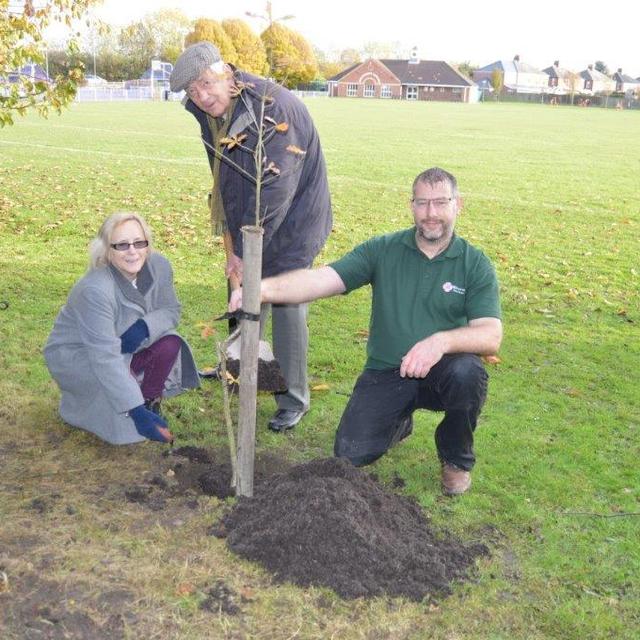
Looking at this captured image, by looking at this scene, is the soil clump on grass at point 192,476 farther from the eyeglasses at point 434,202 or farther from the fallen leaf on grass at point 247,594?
the eyeglasses at point 434,202

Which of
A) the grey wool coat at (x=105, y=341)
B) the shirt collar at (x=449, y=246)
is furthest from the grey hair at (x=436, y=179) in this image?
the grey wool coat at (x=105, y=341)

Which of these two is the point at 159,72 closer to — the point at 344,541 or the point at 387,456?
the point at 387,456

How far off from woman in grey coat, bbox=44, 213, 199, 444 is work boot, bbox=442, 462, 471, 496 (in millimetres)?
→ 1445

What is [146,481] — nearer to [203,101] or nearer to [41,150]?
[203,101]

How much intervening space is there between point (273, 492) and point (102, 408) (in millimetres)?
1193

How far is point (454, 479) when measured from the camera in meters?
4.11

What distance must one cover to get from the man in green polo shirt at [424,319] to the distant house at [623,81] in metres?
168

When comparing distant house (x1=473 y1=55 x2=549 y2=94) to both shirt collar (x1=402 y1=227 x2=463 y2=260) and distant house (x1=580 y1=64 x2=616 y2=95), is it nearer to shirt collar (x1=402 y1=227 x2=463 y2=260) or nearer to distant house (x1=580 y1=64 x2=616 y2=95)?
distant house (x1=580 y1=64 x2=616 y2=95)

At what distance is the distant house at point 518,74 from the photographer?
477ft

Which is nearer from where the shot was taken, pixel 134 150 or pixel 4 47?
pixel 4 47

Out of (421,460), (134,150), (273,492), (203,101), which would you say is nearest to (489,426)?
(421,460)

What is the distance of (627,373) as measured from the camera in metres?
5.97

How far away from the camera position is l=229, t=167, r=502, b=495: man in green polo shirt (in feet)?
12.9

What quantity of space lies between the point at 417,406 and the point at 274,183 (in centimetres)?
144
